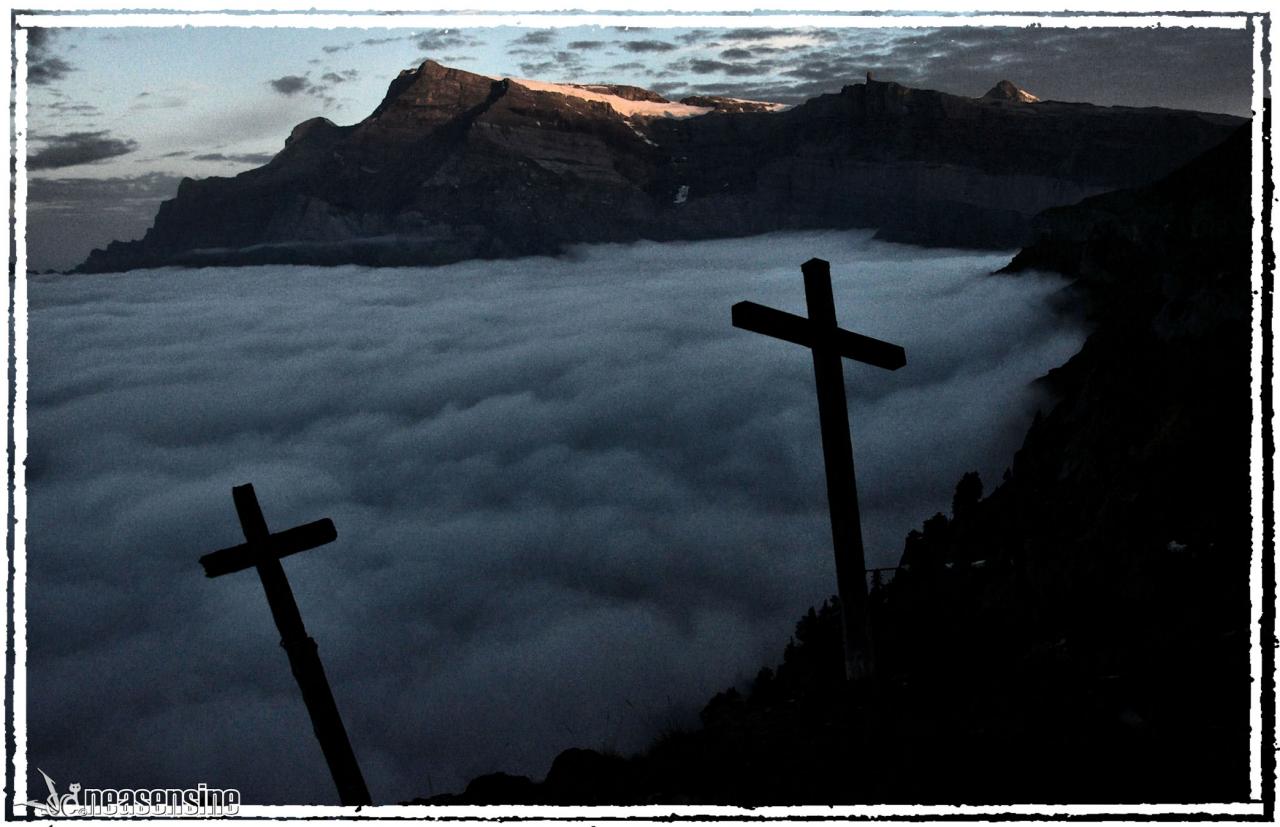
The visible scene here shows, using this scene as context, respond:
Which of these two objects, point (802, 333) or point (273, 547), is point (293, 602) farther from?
point (802, 333)

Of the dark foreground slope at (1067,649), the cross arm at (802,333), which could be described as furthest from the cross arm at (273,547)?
the cross arm at (802,333)

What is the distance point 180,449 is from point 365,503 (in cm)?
4756

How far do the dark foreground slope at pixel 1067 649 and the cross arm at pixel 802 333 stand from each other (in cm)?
310

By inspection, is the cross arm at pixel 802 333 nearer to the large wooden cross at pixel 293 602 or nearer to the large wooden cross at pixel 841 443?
the large wooden cross at pixel 841 443

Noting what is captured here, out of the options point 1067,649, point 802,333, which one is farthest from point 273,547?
point 1067,649

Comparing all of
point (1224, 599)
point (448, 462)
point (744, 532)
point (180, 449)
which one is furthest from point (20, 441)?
point (180, 449)

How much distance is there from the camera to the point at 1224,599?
1167 centimetres

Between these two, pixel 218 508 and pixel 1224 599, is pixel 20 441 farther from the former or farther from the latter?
pixel 218 508

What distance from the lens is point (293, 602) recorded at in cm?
1107

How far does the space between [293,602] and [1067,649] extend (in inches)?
323

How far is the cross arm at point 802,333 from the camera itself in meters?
9.49

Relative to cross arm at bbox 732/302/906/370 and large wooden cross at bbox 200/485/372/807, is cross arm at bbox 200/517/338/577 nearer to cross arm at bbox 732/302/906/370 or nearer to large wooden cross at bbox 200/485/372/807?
large wooden cross at bbox 200/485/372/807

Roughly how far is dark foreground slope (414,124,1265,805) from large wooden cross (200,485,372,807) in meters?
1.46

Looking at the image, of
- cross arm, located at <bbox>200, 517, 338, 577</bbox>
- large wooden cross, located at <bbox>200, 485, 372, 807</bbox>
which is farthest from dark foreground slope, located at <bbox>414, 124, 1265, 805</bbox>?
cross arm, located at <bbox>200, 517, 338, 577</bbox>
